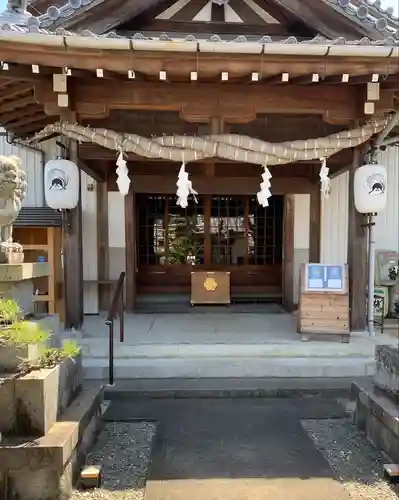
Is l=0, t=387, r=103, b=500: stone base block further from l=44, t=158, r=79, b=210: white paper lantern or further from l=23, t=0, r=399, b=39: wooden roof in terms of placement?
l=23, t=0, r=399, b=39: wooden roof

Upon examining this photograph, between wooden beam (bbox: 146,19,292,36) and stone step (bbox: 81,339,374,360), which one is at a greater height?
wooden beam (bbox: 146,19,292,36)

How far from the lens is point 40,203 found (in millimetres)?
8328

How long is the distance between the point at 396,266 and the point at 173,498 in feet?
23.2

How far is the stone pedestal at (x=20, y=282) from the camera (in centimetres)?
318

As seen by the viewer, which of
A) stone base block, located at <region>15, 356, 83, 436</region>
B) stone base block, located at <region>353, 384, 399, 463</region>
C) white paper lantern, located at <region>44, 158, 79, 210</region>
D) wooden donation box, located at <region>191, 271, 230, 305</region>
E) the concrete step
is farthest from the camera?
wooden donation box, located at <region>191, 271, 230, 305</region>

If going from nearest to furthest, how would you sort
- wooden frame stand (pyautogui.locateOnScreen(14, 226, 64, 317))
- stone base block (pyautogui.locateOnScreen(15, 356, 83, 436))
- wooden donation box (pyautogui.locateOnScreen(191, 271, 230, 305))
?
stone base block (pyautogui.locateOnScreen(15, 356, 83, 436)), wooden frame stand (pyautogui.locateOnScreen(14, 226, 64, 317)), wooden donation box (pyautogui.locateOnScreen(191, 271, 230, 305))

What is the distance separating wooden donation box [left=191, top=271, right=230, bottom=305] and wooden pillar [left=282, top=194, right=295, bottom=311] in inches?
50.7

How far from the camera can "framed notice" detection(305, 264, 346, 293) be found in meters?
6.04

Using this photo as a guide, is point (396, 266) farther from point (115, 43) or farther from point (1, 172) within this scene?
point (1, 172)

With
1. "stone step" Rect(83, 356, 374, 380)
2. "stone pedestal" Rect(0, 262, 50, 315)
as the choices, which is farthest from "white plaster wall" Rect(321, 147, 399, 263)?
"stone pedestal" Rect(0, 262, 50, 315)

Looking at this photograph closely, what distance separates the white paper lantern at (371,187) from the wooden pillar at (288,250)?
9.89 feet

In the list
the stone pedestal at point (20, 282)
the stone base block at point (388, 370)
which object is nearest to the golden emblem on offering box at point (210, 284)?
the stone base block at point (388, 370)

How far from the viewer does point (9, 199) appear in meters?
3.23

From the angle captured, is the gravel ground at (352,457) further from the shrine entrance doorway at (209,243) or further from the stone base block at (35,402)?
the shrine entrance doorway at (209,243)
